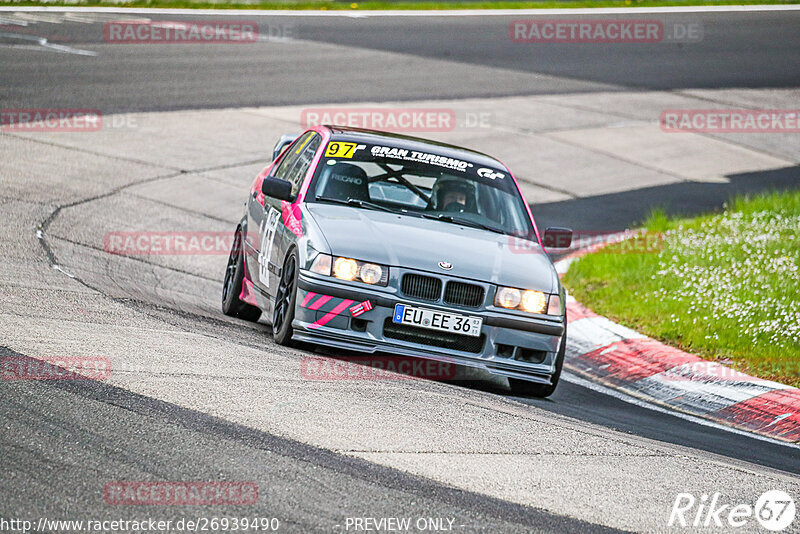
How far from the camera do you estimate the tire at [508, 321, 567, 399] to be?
25.1ft

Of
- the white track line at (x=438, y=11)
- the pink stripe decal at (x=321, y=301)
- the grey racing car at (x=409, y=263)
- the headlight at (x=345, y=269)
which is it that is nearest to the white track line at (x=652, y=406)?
the grey racing car at (x=409, y=263)

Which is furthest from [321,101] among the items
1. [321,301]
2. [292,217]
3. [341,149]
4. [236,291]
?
[321,301]

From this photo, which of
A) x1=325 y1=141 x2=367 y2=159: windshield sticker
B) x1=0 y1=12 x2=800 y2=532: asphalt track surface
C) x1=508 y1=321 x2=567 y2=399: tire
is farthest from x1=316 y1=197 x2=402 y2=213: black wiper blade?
x1=508 y1=321 x2=567 y2=399: tire

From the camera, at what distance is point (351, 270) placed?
732 centimetres

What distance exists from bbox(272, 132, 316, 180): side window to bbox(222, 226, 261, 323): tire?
60cm

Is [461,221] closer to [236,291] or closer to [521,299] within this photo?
[521,299]

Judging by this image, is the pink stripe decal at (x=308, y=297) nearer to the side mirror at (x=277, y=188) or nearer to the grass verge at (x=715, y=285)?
the side mirror at (x=277, y=188)

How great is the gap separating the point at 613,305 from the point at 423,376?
3477 mm

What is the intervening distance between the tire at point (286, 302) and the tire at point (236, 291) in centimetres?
129

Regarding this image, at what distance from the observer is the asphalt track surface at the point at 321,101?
15.2 ft

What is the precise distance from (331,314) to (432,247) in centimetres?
84

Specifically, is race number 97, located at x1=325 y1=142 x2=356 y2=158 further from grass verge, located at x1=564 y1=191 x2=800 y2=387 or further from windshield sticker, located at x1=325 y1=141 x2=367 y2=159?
grass verge, located at x1=564 y1=191 x2=800 y2=387

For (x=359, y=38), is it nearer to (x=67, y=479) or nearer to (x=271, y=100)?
(x=271, y=100)

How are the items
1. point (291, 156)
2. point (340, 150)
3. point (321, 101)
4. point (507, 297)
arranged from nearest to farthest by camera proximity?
point (507, 297)
point (340, 150)
point (291, 156)
point (321, 101)
